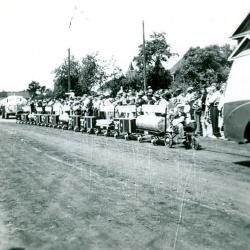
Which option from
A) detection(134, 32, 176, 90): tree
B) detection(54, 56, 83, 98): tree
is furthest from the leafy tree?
detection(54, 56, 83, 98): tree

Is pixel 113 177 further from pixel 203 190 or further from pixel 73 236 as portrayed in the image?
pixel 73 236

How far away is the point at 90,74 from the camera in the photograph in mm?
55969

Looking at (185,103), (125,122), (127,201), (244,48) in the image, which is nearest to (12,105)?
(125,122)

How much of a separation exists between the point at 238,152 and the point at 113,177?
5273 mm

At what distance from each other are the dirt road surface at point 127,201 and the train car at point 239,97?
892 mm

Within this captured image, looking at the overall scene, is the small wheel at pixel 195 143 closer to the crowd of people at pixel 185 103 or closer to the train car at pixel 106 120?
the crowd of people at pixel 185 103

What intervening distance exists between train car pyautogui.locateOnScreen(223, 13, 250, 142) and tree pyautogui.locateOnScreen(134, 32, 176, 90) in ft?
226

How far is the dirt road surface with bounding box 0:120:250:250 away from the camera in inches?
203

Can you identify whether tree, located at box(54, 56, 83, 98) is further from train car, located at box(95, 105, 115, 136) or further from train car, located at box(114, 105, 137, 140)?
train car, located at box(114, 105, 137, 140)

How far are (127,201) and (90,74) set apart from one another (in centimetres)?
4998

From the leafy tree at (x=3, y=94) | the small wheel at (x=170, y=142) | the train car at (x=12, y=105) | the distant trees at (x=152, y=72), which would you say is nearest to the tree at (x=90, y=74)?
the distant trees at (x=152, y=72)

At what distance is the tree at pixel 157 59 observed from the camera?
79281 millimetres

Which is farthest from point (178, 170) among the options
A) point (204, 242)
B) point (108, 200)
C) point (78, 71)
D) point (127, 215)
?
point (78, 71)

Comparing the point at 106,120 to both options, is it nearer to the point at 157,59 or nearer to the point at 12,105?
the point at 12,105
